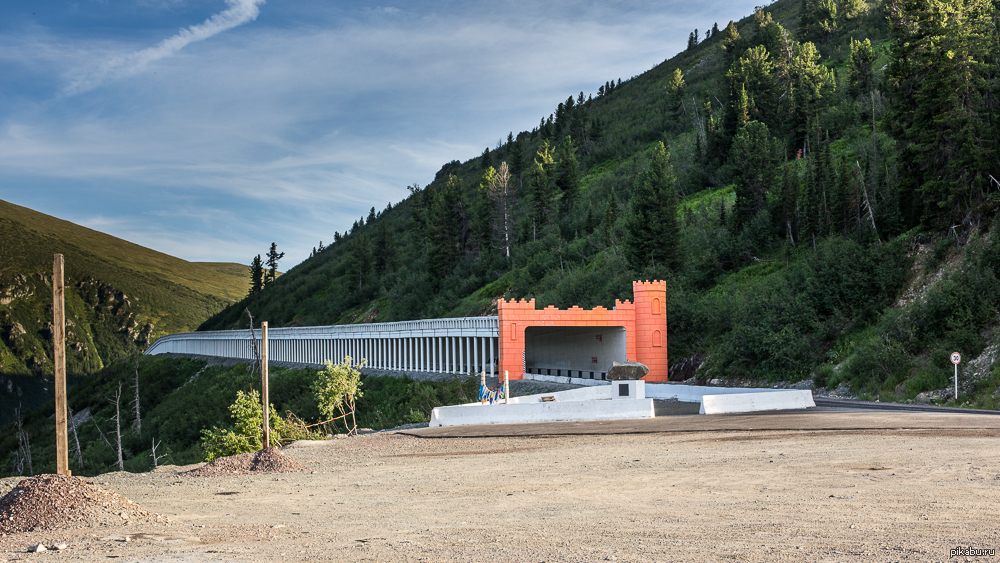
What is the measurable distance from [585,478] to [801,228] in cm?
4593

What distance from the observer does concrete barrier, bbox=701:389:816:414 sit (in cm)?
2523

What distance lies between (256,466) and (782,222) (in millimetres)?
51965

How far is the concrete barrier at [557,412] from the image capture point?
24141mm

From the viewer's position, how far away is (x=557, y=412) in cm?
2438

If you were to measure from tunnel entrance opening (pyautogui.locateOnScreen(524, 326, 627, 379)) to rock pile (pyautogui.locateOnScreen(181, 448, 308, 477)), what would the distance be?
3197 cm

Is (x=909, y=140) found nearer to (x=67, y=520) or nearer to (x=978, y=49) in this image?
(x=978, y=49)

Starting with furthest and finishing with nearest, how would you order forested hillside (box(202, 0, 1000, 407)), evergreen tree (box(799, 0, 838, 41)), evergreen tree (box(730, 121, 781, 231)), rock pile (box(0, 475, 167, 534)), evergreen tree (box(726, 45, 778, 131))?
evergreen tree (box(799, 0, 838, 41)) < evergreen tree (box(726, 45, 778, 131)) < evergreen tree (box(730, 121, 781, 231)) < forested hillside (box(202, 0, 1000, 407)) < rock pile (box(0, 475, 167, 534))

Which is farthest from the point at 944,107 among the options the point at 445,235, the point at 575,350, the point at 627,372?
the point at 445,235

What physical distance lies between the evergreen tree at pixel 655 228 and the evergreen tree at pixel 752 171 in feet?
21.3

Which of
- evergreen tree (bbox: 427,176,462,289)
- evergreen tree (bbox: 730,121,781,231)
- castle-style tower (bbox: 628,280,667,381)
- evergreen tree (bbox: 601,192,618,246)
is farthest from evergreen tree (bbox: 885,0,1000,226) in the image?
evergreen tree (bbox: 427,176,462,289)

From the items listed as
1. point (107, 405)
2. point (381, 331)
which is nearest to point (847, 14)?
point (381, 331)

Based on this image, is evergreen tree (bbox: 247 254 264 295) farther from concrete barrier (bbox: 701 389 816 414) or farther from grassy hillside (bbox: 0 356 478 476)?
concrete barrier (bbox: 701 389 816 414)

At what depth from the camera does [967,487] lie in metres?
10.9

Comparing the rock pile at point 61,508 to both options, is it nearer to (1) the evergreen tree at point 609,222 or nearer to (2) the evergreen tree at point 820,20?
(1) the evergreen tree at point 609,222
